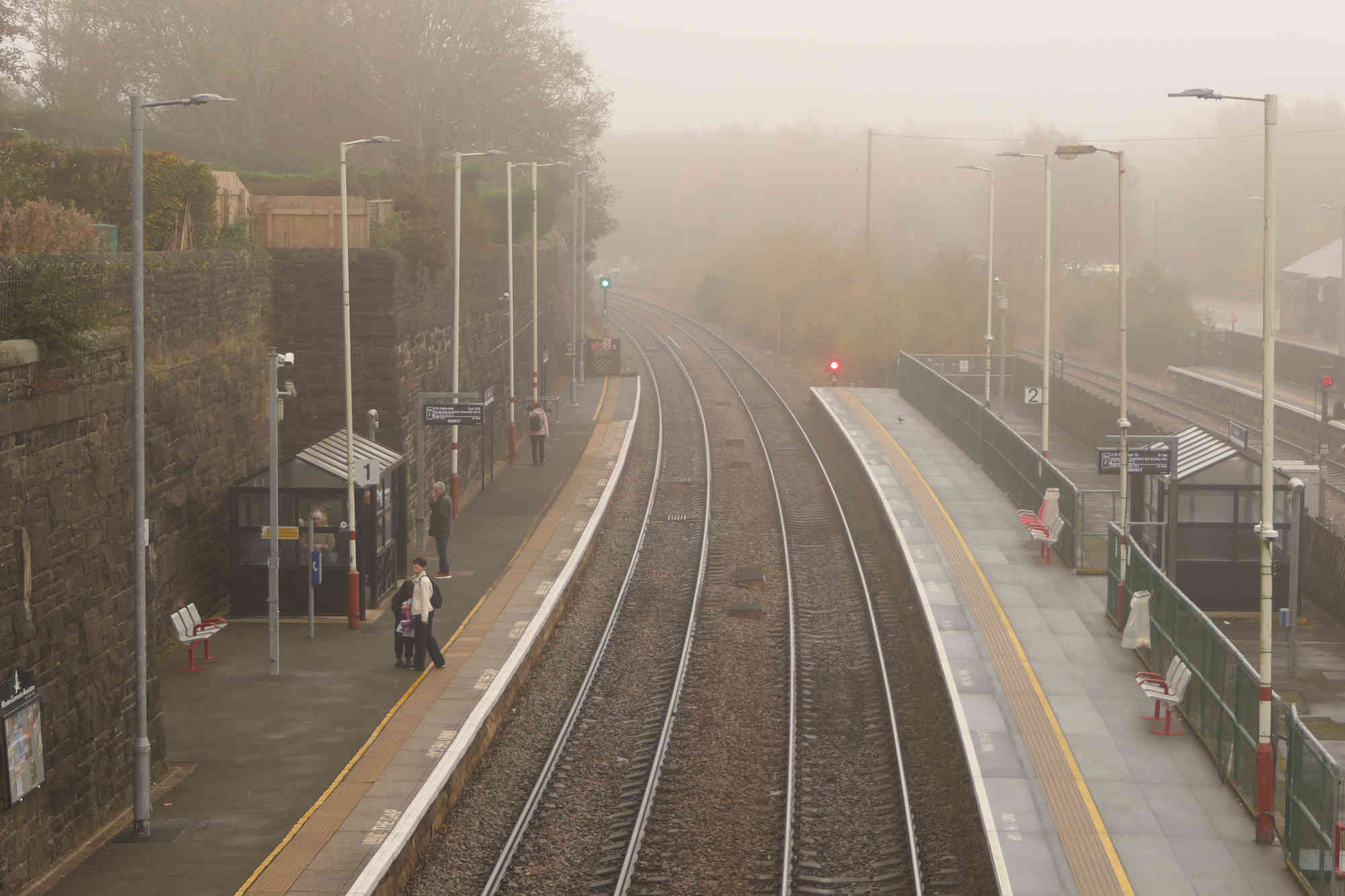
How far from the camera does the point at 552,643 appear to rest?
22.0 m

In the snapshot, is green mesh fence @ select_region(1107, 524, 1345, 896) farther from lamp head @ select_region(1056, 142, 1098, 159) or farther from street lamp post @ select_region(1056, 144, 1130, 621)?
lamp head @ select_region(1056, 142, 1098, 159)

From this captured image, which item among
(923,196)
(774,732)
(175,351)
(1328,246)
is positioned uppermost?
(923,196)

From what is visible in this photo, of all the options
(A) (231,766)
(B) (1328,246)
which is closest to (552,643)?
(A) (231,766)

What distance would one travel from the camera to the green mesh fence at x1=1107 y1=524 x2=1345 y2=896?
1256 cm

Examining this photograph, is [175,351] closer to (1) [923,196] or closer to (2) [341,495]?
(2) [341,495]

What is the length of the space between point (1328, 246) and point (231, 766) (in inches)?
2762

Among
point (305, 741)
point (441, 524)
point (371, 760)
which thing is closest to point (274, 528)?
point (305, 741)

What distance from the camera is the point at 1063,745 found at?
16.8m

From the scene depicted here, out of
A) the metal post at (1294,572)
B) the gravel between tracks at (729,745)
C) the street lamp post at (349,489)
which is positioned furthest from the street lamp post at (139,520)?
the metal post at (1294,572)

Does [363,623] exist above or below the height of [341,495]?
below

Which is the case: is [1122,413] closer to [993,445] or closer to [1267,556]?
[1267,556]

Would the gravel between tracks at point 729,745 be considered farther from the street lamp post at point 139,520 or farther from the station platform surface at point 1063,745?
the street lamp post at point 139,520

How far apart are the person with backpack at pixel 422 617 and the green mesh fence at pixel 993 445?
488 inches

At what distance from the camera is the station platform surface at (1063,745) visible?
1344 cm
